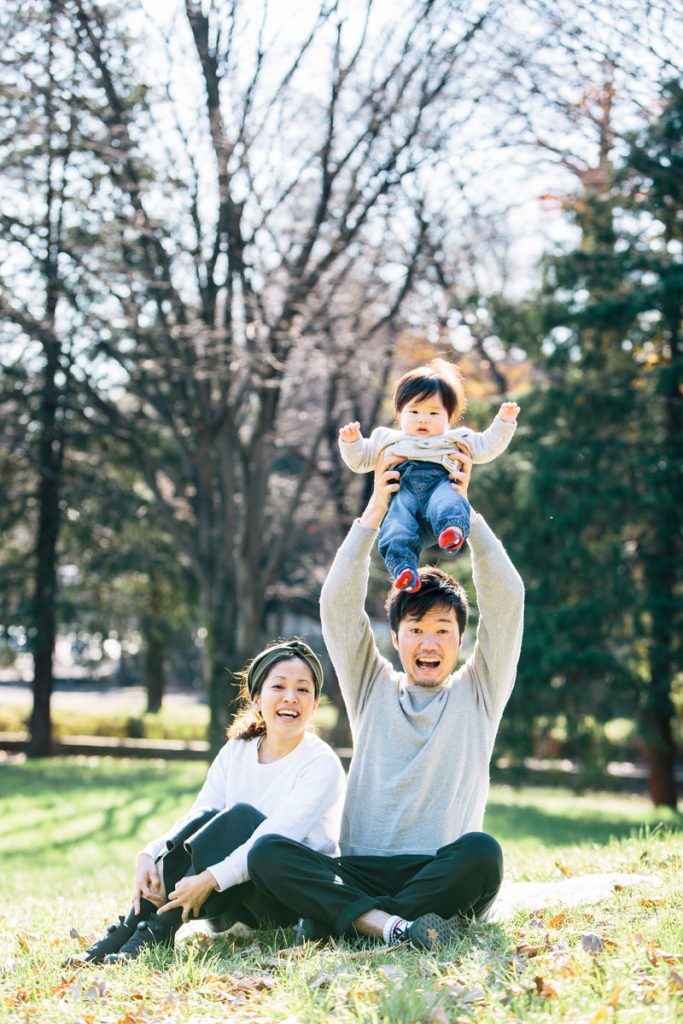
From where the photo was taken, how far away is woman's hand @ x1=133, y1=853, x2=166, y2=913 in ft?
12.7

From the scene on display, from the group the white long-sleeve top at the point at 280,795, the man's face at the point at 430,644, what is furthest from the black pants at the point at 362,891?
the man's face at the point at 430,644

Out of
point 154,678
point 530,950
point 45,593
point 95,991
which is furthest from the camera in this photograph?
point 154,678

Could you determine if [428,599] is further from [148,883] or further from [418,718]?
[148,883]

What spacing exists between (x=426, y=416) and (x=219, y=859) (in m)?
1.78

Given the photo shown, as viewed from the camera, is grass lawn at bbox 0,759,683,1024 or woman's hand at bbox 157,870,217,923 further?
woman's hand at bbox 157,870,217,923

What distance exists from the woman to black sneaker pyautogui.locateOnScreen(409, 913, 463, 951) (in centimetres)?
54

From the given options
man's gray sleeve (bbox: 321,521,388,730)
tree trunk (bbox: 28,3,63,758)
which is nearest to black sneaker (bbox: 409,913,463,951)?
man's gray sleeve (bbox: 321,521,388,730)

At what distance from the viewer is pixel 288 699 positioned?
4.10 m

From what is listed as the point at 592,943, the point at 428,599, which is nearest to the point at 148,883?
the point at 428,599

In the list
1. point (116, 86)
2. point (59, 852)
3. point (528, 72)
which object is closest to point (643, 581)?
point (528, 72)

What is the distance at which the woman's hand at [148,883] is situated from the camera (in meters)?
3.86

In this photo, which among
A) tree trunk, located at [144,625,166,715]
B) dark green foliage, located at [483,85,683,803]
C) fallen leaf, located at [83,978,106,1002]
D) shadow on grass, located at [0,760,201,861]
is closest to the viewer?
fallen leaf, located at [83,978,106,1002]

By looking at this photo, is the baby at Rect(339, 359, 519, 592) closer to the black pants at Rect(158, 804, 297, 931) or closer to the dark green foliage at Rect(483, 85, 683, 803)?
the black pants at Rect(158, 804, 297, 931)

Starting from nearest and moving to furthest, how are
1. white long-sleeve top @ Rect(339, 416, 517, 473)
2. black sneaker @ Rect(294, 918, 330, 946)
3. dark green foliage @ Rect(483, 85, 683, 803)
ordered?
black sneaker @ Rect(294, 918, 330, 946) → white long-sleeve top @ Rect(339, 416, 517, 473) → dark green foliage @ Rect(483, 85, 683, 803)
